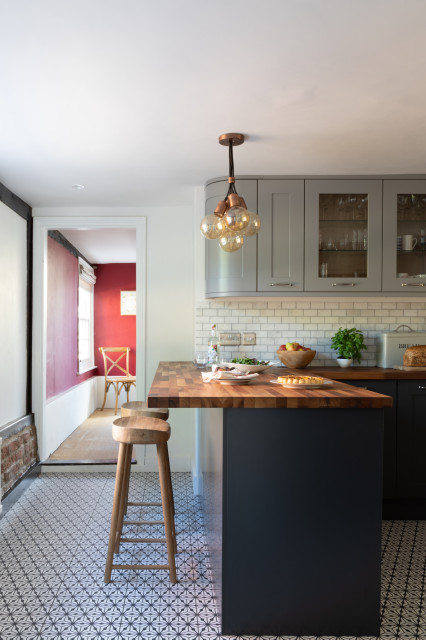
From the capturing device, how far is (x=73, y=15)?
1.87 metres

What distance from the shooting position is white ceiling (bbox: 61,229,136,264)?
252 inches

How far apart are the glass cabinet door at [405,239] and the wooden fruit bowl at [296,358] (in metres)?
0.78

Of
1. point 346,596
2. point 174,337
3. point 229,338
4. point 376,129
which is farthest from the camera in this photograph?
point 174,337

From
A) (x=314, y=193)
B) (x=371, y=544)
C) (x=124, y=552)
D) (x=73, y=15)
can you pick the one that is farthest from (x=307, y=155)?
(x=124, y=552)

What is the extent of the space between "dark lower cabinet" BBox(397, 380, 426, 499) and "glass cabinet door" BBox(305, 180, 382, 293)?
0.98 metres

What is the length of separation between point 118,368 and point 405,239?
6.11m

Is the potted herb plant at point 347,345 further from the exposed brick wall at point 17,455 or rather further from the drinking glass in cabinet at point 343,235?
the exposed brick wall at point 17,455

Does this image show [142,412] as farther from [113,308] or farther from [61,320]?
[113,308]

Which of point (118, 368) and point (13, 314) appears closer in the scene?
point (13, 314)

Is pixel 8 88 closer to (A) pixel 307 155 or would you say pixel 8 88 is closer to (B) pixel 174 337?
(A) pixel 307 155

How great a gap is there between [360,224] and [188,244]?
1598 mm

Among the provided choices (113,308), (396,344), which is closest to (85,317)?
(113,308)

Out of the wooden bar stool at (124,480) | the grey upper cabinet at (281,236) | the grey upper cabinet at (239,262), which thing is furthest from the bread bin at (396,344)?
the wooden bar stool at (124,480)

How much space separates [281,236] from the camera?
388cm
